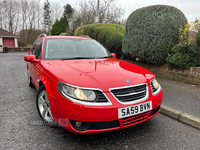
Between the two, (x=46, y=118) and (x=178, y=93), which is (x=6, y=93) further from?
(x=178, y=93)

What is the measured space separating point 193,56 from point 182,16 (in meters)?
1.57

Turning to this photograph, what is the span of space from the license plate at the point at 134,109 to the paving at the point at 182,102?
1205 millimetres

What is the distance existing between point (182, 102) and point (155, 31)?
2.99 meters

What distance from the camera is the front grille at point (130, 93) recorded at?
1981 mm

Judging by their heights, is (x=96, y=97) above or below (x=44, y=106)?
above

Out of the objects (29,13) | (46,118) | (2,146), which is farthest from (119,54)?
(29,13)

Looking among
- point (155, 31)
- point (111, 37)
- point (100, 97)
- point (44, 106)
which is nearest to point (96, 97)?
point (100, 97)

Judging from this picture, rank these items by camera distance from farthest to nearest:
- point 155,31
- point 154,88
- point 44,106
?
point 155,31, point 44,106, point 154,88

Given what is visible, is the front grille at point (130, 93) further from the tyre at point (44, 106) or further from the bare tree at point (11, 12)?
the bare tree at point (11, 12)

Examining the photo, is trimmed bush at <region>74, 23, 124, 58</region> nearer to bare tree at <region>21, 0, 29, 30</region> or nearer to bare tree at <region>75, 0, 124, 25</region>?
bare tree at <region>75, 0, 124, 25</region>

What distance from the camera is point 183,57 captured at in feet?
16.4

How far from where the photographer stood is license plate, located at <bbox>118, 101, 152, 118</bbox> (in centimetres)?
192

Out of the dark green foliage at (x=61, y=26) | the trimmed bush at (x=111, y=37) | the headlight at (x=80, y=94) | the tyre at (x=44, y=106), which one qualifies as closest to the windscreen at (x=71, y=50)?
the tyre at (x=44, y=106)

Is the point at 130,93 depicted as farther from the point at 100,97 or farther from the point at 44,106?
the point at 44,106
